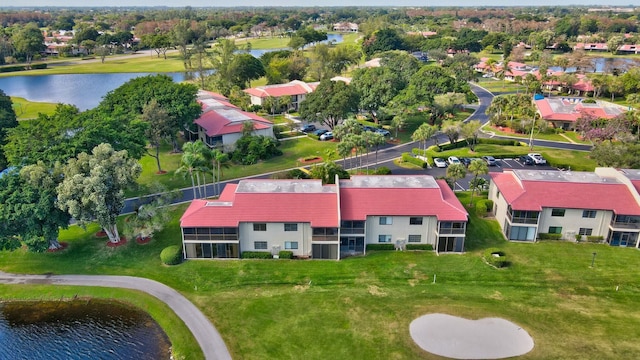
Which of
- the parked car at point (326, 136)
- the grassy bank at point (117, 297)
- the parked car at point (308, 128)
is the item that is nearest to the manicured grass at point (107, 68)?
the parked car at point (308, 128)

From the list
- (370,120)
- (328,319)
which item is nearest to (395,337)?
(328,319)

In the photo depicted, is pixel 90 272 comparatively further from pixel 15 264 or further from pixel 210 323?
pixel 210 323

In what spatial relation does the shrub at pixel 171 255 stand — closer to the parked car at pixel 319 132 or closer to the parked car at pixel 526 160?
the parked car at pixel 319 132

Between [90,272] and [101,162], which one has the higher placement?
[101,162]

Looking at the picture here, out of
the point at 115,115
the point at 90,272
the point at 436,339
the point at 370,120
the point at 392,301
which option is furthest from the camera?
the point at 370,120

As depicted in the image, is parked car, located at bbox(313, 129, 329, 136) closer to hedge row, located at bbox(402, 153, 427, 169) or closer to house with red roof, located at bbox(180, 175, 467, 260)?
hedge row, located at bbox(402, 153, 427, 169)

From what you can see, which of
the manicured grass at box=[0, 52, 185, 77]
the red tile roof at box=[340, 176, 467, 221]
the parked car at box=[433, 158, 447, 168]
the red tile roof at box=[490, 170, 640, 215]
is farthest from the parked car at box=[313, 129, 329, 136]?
the manicured grass at box=[0, 52, 185, 77]

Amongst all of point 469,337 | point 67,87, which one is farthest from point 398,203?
point 67,87
